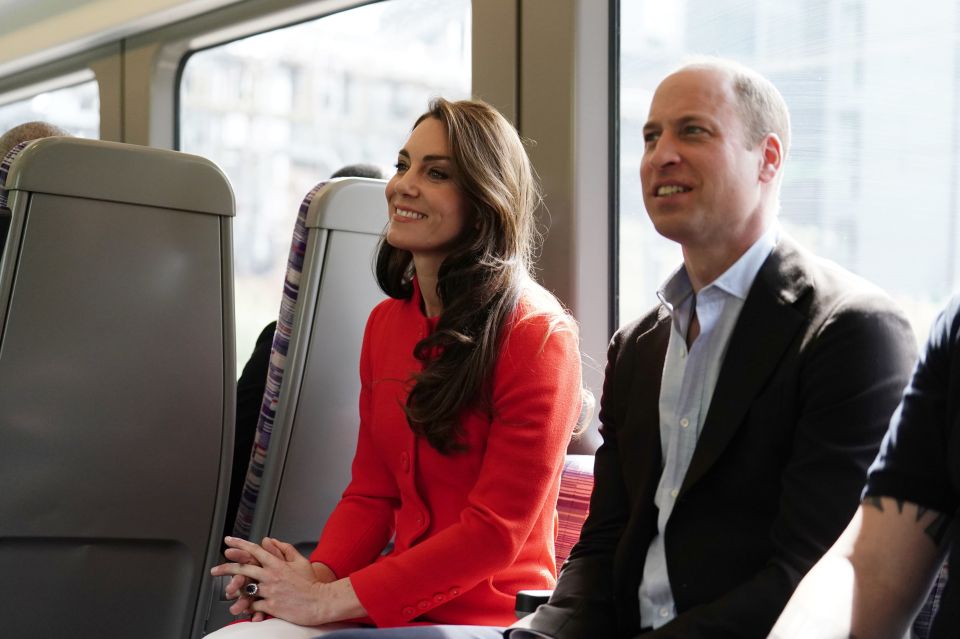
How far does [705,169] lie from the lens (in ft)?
5.41

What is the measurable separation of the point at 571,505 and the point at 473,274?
1.94 feet

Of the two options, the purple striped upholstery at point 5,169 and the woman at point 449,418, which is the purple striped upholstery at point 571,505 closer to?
the woman at point 449,418

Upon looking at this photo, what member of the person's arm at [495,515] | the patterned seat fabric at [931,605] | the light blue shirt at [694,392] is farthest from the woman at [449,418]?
the patterned seat fabric at [931,605]

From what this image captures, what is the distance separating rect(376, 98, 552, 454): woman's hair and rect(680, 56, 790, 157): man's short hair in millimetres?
646

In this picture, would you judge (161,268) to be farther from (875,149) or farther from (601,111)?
(875,149)

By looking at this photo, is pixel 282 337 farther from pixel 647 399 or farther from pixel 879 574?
pixel 879 574

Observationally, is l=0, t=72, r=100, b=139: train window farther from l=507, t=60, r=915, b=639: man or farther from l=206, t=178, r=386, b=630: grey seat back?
l=507, t=60, r=915, b=639: man

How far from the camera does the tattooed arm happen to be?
131cm

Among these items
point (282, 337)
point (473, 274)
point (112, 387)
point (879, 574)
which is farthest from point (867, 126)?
point (112, 387)

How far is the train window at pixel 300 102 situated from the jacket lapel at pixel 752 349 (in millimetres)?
1893

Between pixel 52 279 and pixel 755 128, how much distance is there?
1.60 meters

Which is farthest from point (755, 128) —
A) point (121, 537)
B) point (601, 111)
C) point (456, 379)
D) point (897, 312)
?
point (121, 537)

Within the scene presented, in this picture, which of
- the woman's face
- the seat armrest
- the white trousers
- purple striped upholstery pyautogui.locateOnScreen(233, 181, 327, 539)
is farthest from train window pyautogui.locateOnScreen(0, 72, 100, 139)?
the seat armrest

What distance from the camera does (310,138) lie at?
4.09 m
